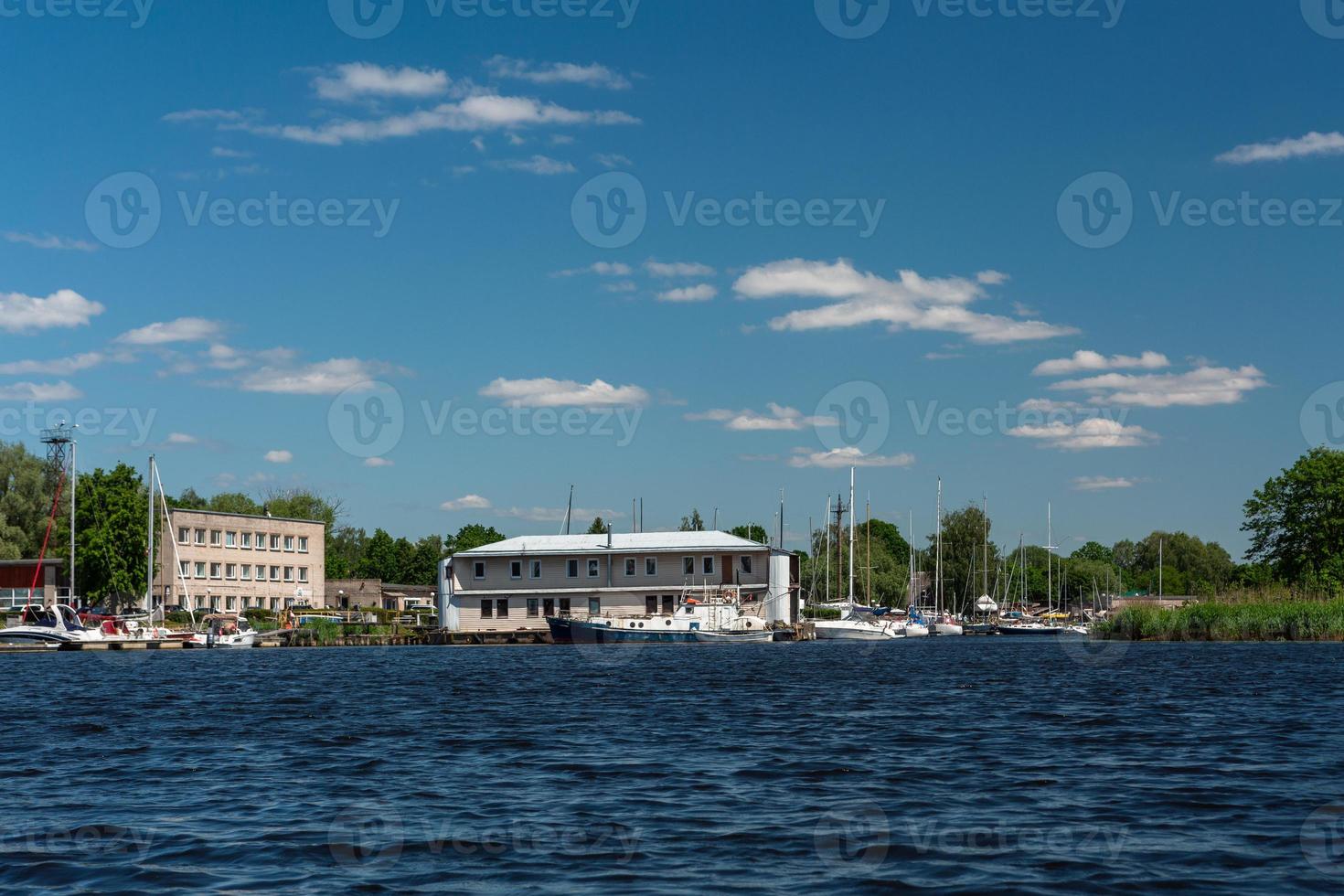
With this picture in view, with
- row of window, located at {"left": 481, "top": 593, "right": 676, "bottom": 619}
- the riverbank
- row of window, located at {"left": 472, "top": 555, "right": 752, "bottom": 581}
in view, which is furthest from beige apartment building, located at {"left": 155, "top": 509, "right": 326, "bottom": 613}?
the riverbank

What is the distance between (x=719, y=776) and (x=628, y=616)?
75756mm

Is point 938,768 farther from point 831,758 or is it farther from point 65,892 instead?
point 65,892

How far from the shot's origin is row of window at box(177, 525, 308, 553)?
110438mm

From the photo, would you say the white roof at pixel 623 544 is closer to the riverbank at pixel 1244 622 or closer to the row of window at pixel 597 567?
the row of window at pixel 597 567

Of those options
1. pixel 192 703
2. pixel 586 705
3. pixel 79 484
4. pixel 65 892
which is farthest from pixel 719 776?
pixel 79 484

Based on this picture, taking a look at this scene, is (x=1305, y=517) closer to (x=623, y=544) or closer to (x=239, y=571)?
(x=623, y=544)

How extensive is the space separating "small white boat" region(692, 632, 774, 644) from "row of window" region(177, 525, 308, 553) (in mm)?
46366

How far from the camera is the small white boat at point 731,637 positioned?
298 feet

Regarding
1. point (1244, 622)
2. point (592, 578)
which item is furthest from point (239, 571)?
point (1244, 622)

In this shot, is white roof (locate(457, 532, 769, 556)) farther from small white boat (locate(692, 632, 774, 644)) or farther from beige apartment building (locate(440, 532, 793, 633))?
small white boat (locate(692, 632, 774, 644))

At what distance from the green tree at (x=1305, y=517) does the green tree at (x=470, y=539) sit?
93.9 metres

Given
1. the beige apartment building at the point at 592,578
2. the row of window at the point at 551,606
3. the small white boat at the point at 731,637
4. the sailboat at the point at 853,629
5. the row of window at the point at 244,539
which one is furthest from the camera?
the row of window at the point at 244,539

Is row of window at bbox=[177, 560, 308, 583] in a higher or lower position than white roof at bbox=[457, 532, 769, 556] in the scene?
lower

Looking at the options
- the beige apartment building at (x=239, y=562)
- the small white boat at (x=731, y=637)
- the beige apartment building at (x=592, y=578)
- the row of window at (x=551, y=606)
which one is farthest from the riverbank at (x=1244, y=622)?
the beige apartment building at (x=239, y=562)
